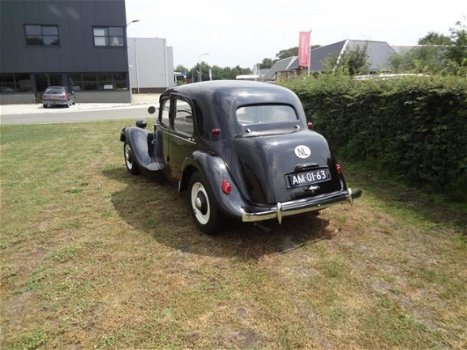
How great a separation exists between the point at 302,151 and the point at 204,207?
1.26m

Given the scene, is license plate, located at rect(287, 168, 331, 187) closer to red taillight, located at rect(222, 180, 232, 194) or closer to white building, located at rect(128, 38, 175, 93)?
red taillight, located at rect(222, 180, 232, 194)

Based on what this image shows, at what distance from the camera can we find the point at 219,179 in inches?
153

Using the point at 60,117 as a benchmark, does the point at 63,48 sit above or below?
above

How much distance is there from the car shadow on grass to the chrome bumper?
0.41 metres

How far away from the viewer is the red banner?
68.8 feet

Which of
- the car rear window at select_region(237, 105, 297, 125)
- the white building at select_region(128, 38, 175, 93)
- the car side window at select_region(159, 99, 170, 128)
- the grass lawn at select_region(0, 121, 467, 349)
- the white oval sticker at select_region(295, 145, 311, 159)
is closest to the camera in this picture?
the grass lawn at select_region(0, 121, 467, 349)

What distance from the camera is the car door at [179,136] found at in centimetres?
469

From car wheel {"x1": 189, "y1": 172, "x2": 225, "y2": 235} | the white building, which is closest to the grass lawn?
car wheel {"x1": 189, "y1": 172, "x2": 225, "y2": 235}

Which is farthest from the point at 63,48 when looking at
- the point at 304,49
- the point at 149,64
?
the point at 304,49

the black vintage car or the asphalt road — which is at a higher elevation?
the black vintage car

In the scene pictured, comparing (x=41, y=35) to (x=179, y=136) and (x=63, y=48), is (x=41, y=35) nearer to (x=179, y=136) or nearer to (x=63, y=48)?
(x=63, y=48)

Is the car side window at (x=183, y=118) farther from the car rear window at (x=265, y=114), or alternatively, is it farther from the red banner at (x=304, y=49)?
the red banner at (x=304, y=49)

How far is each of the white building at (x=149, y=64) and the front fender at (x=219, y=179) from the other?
45.0 m

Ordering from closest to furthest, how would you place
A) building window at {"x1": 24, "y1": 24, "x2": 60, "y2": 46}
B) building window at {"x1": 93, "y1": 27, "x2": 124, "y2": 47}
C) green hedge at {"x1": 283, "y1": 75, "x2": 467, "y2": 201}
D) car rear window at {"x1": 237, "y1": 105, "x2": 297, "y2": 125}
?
car rear window at {"x1": 237, "y1": 105, "x2": 297, "y2": 125} → green hedge at {"x1": 283, "y1": 75, "x2": 467, "y2": 201} → building window at {"x1": 24, "y1": 24, "x2": 60, "y2": 46} → building window at {"x1": 93, "y1": 27, "x2": 124, "y2": 47}
